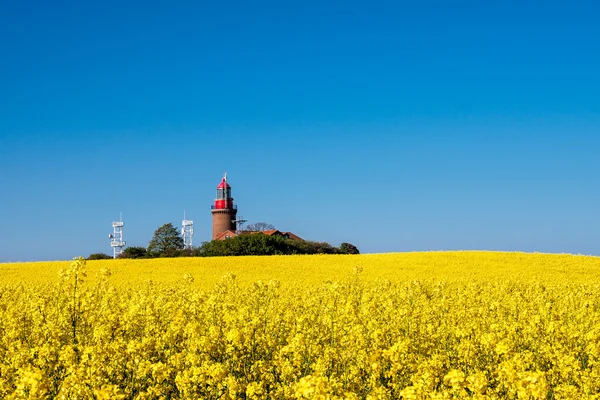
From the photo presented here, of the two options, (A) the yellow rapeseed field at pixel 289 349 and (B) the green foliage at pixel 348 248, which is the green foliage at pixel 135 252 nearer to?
(B) the green foliage at pixel 348 248

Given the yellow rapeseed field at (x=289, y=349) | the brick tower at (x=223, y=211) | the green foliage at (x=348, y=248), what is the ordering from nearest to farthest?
1. the yellow rapeseed field at (x=289, y=349)
2. the green foliage at (x=348, y=248)
3. the brick tower at (x=223, y=211)

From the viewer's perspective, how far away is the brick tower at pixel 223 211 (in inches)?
2825

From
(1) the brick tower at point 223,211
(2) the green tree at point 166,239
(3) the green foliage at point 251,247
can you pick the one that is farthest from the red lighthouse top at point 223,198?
(3) the green foliage at point 251,247

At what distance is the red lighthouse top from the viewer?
238 feet

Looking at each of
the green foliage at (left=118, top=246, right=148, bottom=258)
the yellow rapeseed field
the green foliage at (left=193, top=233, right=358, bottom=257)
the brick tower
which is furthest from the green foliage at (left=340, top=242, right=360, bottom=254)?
the yellow rapeseed field

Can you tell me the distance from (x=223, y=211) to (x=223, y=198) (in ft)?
5.91

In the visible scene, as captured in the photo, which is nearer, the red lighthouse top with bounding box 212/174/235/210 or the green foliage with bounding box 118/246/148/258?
the green foliage with bounding box 118/246/148/258

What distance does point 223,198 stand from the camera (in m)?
72.8

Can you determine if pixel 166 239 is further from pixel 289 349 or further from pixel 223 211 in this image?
pixel 289 349

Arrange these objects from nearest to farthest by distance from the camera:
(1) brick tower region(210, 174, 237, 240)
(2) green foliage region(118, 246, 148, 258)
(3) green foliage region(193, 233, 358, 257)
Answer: (3) green foliage region(193, 233, 358, 257) < (2) green foliage region(118, 246, 148, 258) < (1) brick tower region(210, 174, 237, 240)

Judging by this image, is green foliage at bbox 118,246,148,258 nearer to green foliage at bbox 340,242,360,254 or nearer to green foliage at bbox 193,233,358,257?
green foliage at bbox 193,233,358,257

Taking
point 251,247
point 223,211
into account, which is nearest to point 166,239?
point 223,211

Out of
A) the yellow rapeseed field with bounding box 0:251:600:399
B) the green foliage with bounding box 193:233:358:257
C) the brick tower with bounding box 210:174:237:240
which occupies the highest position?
the brick tower with bounding box 210:174:237:240

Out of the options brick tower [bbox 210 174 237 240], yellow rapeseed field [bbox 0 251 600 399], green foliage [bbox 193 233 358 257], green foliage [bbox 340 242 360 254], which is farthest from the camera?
brick tower [bbox 210 174 237 240]
